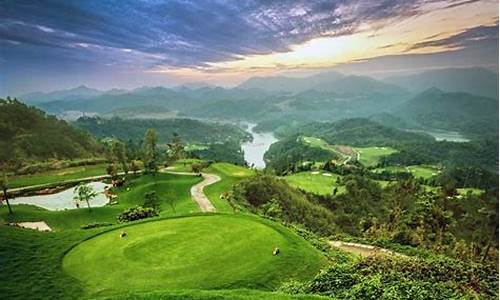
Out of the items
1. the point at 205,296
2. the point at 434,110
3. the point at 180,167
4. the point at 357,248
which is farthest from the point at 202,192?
the point at 434,110

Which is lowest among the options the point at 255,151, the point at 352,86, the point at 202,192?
the point at 255,151

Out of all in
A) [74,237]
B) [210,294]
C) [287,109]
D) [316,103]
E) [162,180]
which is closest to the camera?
[210,294]

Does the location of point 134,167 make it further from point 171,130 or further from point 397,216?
point 171,130

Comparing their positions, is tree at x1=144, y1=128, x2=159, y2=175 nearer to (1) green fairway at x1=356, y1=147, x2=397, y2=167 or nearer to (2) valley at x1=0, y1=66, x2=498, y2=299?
(2) valley at x1=0, y1=66, x2=498, y2=299

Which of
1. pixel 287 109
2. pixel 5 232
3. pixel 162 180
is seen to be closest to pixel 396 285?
pixel 5 232

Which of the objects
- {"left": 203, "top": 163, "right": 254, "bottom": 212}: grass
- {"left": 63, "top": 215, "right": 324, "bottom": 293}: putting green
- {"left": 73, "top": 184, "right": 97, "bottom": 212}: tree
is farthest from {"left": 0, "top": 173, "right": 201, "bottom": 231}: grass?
{"left": 63, "top": 215, "right": 324, "bottom": 293}: putting green

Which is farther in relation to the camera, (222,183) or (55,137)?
(55,137)

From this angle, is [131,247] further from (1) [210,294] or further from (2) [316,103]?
(2) [316,103]
